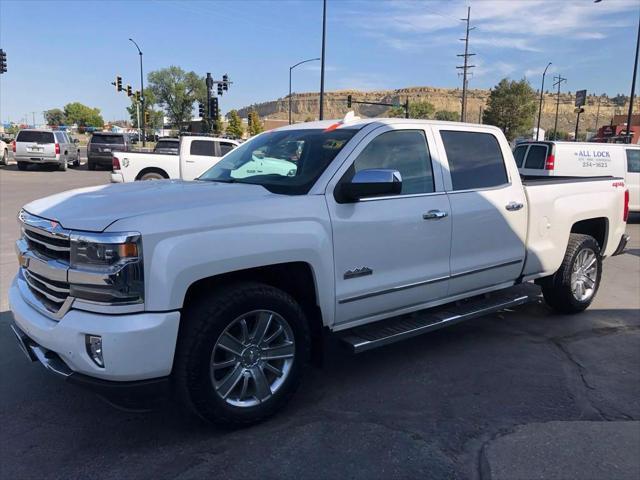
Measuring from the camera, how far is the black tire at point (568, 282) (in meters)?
5.52

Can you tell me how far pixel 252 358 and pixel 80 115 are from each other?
16840 centimetres

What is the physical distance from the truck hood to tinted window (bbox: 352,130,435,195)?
34.5 inches

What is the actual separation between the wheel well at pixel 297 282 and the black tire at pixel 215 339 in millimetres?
129

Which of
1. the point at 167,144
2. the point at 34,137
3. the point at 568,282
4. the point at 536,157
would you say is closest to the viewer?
the point at 568,282

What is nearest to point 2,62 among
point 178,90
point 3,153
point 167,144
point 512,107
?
point 3,153

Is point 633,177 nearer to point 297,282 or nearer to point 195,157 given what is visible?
point 195,157

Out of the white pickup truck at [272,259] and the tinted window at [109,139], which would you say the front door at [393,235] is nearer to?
the white pickup truck at [272,259]

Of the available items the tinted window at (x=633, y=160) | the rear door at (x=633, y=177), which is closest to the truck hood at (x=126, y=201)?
the rear door at (x=633, y=177)

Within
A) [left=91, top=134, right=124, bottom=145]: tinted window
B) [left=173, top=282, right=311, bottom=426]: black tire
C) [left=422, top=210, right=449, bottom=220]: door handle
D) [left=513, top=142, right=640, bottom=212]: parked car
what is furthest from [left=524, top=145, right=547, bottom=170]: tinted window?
[left=91, top=134, right=124, bottom=145]: tinted window

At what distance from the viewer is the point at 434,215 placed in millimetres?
4109

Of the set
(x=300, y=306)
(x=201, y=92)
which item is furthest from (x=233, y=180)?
(x=201, y=92)

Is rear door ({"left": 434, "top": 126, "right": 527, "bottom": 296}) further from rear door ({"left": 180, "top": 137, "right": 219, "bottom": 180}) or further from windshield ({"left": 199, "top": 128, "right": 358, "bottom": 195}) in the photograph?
rear door ({"left": 180, "top": 137, "right": 219, "bottom": 180})

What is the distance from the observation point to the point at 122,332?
2748mm

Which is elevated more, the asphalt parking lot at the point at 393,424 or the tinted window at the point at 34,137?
the tinted window at the point at 34,137
